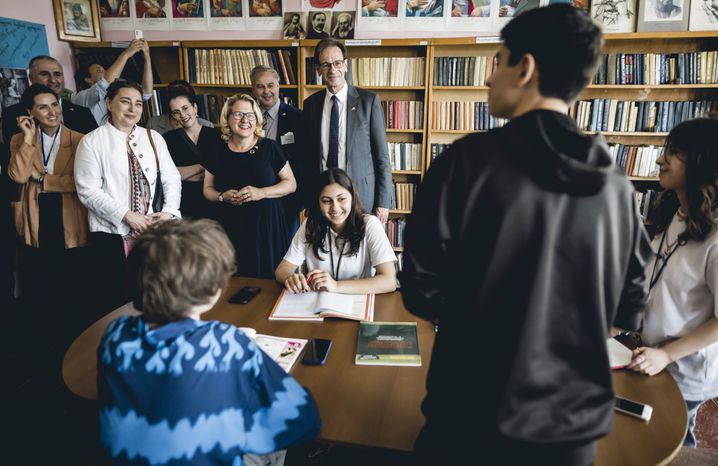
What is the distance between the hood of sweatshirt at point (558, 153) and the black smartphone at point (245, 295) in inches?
50.4

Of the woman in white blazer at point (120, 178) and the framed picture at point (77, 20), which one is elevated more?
the framed picture at point (77, 20)

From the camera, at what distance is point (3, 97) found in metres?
3.49

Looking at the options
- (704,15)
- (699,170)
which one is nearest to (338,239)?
(699,170)

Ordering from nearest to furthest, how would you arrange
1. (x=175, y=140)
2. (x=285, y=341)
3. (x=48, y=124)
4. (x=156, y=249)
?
(x=156, y=249) → (x=285, y=341) → (x=48, y=124) → (x=175, y=140)

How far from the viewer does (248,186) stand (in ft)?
8.39

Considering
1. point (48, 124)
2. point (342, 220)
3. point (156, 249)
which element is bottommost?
point (342, 220)

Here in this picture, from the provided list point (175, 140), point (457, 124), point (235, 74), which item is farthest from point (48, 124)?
point (457, 124)

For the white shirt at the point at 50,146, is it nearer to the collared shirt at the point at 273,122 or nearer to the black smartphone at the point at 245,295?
the collared shirt at the point at 273,122

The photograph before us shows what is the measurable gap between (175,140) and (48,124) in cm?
70

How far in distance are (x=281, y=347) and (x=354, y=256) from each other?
75cm

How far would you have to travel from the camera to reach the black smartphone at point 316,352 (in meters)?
1.30

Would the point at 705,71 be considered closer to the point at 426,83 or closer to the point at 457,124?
the point at 457,124

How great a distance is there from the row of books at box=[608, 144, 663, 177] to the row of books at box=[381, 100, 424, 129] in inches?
61.9

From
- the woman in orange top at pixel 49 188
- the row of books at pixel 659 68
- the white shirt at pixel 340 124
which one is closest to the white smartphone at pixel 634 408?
the white shirt at pixel 340 124
